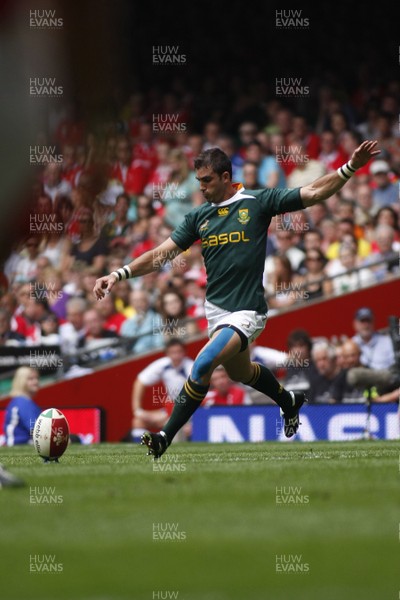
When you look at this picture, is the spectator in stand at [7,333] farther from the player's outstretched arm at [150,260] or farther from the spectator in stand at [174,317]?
the player's outstretched arm at [150,260]

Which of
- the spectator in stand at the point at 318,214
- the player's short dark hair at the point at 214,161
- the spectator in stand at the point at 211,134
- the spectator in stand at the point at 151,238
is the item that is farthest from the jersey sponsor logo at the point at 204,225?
the spectator in stand at the point at 211,134

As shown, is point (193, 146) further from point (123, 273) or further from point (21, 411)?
point (123, 273)

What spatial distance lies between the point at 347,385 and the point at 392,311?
249cm

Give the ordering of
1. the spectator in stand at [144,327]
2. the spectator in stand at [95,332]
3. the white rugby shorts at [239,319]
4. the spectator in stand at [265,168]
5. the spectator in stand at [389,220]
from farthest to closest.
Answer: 1. the spectator in stand at [265,168]
2. the spectator in stand at [95,332]
3. the spectator in stand at [144,327]
4. the spectator in stand at [389,220]
5. the white rugby shorts at [239,319]

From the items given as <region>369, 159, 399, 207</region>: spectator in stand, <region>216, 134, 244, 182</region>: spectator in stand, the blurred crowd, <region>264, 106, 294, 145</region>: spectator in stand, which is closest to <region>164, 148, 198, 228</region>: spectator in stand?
the blurred crowd

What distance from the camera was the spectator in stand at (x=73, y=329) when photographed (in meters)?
19.0

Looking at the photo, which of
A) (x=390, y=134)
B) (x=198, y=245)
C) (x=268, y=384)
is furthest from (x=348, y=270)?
(x=268, y=384)

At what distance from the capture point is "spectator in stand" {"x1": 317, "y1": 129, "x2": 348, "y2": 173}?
63.8 feet

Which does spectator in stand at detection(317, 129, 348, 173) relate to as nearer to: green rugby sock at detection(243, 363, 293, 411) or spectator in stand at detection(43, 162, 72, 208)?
green rugby sock at detection(243, 363, 293, 411)

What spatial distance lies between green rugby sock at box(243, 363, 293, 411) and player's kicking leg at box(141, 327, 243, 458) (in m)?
1.00

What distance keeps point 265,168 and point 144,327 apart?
11.6ft

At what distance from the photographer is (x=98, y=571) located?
409 centimetres

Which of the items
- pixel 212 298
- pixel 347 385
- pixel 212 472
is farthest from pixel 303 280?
pixel 212 472

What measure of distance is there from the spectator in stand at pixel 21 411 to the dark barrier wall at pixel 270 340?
7.44ft
